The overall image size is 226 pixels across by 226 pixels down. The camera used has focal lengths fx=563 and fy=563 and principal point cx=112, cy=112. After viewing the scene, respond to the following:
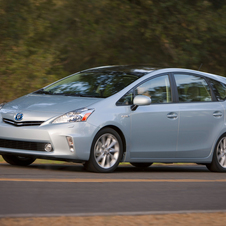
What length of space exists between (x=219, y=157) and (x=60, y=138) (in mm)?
3179

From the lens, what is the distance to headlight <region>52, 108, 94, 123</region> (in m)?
7.48

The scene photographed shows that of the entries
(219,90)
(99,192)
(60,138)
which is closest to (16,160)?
(60,138)

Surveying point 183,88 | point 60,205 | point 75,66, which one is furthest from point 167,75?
point 75,66

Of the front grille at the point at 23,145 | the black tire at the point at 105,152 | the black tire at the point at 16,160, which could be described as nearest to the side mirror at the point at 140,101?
the black tire at the point at 105,152

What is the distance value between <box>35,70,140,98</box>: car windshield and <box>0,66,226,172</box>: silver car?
1 cm

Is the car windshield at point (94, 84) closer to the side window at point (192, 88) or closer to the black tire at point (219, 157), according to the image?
the side window at point (192, 88)

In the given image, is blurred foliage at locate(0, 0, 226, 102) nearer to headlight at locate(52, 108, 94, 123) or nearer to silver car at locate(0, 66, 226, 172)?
silver car at locate(0, 66, 226, 172)

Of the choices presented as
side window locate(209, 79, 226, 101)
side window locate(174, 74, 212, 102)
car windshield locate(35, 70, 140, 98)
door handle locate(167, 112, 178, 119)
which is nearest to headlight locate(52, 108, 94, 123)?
car windshield locate(35, 70, 140, 98)

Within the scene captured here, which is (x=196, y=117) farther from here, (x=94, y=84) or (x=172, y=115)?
(x=94, y=84)

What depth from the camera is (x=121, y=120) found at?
791 centimetres

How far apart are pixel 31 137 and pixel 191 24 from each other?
12.5 m

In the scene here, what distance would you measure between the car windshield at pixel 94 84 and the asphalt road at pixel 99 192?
3.80 ft

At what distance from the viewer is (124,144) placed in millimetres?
8062

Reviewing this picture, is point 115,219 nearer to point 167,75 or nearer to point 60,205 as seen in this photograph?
point 60,205
